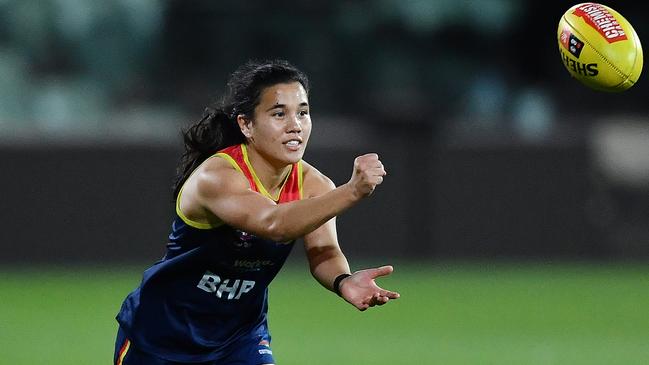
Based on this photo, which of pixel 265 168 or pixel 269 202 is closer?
pixel 269 202

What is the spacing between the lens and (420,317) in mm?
11555

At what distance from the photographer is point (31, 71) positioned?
48.4ft

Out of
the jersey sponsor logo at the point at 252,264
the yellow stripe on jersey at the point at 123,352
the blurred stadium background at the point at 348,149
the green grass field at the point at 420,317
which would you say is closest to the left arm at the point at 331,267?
the jersey sponsor logo at the point at 252,264

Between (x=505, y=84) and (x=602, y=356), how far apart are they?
6982 millimetres

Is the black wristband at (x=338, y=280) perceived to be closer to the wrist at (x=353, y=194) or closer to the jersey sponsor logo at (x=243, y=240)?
the jersey sponsor logo at (x=243, y=240)

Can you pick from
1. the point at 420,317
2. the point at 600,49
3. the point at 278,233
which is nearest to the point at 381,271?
the point at 278,233

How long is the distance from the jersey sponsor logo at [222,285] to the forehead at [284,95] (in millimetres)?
812

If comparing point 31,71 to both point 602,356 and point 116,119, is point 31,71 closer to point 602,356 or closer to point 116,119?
point 116,119

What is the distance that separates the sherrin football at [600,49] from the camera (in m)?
6.30

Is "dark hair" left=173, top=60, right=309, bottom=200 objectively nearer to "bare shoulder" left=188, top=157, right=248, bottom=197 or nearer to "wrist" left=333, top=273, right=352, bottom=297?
"bare shoulder" left=188, top=157, right=248, bottom=197

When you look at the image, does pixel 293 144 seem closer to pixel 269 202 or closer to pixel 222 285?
Result: pixel 269 202

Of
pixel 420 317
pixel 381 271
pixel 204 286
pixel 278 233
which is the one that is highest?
pixel 278 233

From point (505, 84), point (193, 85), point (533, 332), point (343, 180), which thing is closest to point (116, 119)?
point (193, 85)

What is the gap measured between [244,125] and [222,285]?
2.42ft
